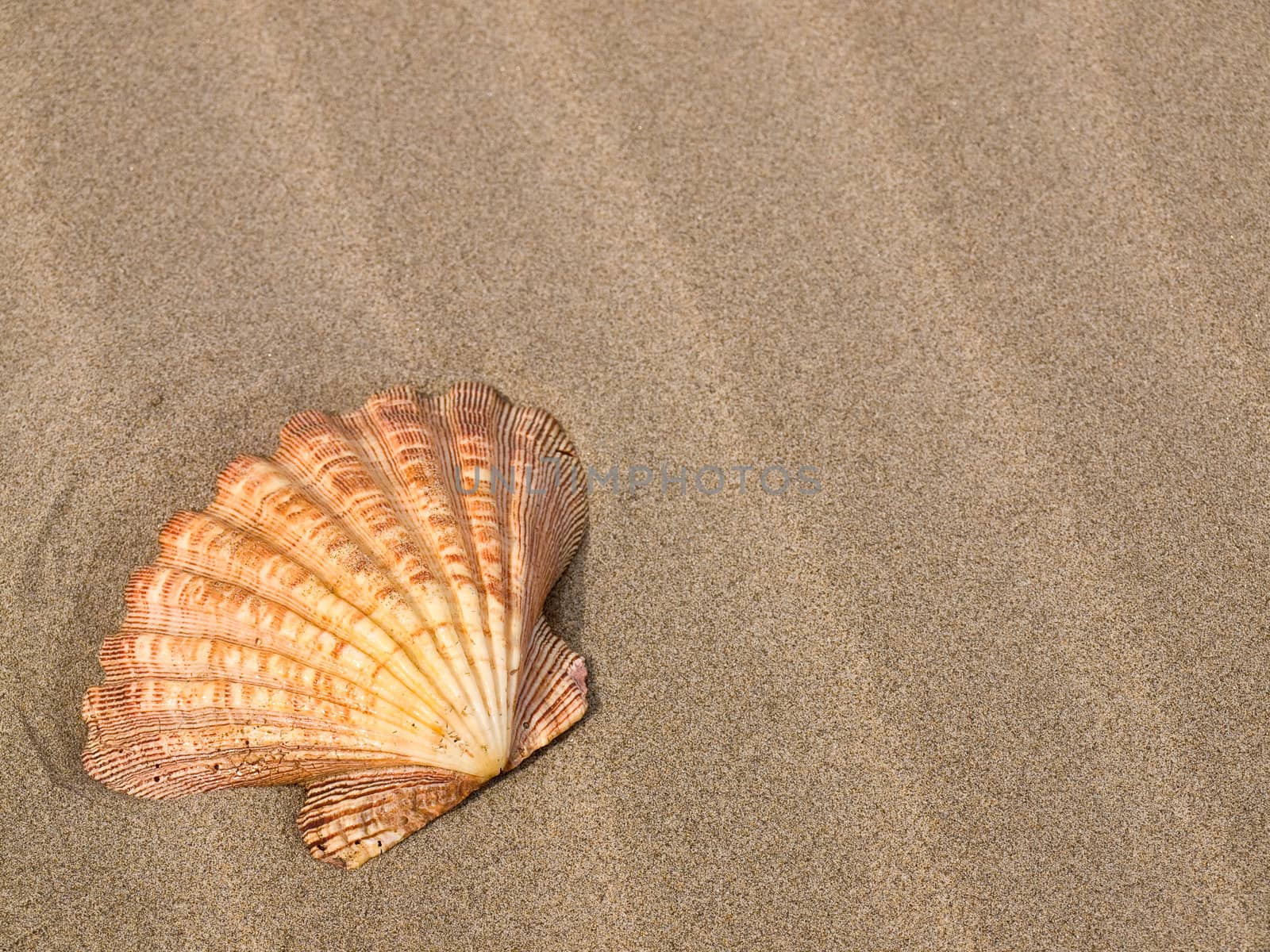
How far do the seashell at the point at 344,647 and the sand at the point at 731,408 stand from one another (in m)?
0.07

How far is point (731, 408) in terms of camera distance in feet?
7.26

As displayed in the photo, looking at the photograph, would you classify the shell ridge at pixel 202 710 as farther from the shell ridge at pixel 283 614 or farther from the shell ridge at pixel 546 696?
the shell ridge at pixel 546 696

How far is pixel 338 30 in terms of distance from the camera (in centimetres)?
247

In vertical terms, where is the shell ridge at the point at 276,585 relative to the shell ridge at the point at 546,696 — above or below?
above

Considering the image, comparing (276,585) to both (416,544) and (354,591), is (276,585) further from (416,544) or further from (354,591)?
(416,544)

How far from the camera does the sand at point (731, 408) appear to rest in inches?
74.3

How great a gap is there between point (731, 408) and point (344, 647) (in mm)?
971

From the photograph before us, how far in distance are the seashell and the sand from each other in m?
0.07

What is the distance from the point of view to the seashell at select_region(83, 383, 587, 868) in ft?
6.06

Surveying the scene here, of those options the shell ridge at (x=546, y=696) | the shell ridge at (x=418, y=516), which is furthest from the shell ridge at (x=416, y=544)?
the shell ridge at (x=546, y=696)

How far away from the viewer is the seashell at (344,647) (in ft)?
6.06

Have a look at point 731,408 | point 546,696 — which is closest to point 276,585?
point 546,696

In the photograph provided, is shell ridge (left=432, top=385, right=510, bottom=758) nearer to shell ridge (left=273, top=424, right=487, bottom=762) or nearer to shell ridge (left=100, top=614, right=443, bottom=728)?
shell ridge (left=273, top=424, right=487, bottom=762)

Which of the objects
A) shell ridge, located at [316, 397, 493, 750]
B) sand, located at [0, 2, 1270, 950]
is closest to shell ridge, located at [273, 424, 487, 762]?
shell ridge, located at [316, 397, 493, 750]
